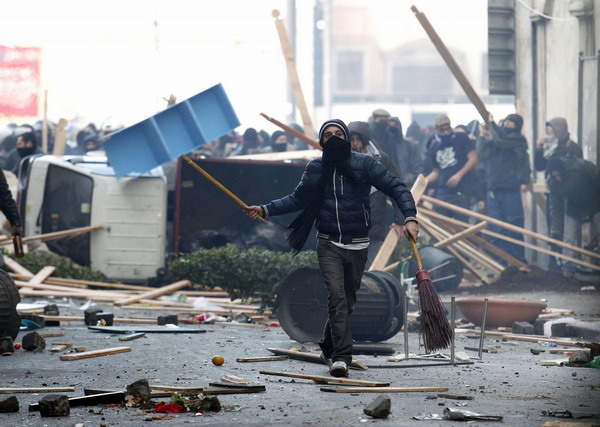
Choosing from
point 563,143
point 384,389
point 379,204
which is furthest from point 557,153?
point 384,389

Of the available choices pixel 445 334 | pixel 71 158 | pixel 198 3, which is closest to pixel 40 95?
pixel 198 3

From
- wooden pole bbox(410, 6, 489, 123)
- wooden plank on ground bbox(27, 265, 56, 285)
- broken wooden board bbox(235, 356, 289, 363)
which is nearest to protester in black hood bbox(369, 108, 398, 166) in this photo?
wooden pole bbox(410, 6, 489, 123)

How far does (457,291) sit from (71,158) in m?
5.99

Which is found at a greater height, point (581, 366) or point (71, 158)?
point (71, 158)

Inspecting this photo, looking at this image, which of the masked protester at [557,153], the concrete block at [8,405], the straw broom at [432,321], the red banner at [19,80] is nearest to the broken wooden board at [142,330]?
the straw broom at [432,321]

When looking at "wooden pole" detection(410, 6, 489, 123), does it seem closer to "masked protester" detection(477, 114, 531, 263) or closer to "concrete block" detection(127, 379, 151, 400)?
"masked protester" detection(477, 114, 531, 263)

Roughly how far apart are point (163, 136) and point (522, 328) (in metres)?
6.51

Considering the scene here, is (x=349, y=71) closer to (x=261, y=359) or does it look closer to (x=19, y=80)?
(x=19, y=80)

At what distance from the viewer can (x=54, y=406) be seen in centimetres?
657

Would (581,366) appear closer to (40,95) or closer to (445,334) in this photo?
(445,334)

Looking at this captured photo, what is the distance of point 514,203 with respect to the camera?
1875 centimetres

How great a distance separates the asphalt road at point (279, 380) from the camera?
6.59 metres

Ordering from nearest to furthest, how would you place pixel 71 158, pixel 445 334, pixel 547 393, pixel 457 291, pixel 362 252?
pixel 547 393 → pixel 445 334 → pixel 362 252 → pixel 457 291 → pixel 71 158

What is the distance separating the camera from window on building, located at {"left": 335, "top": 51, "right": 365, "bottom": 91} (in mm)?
76312
